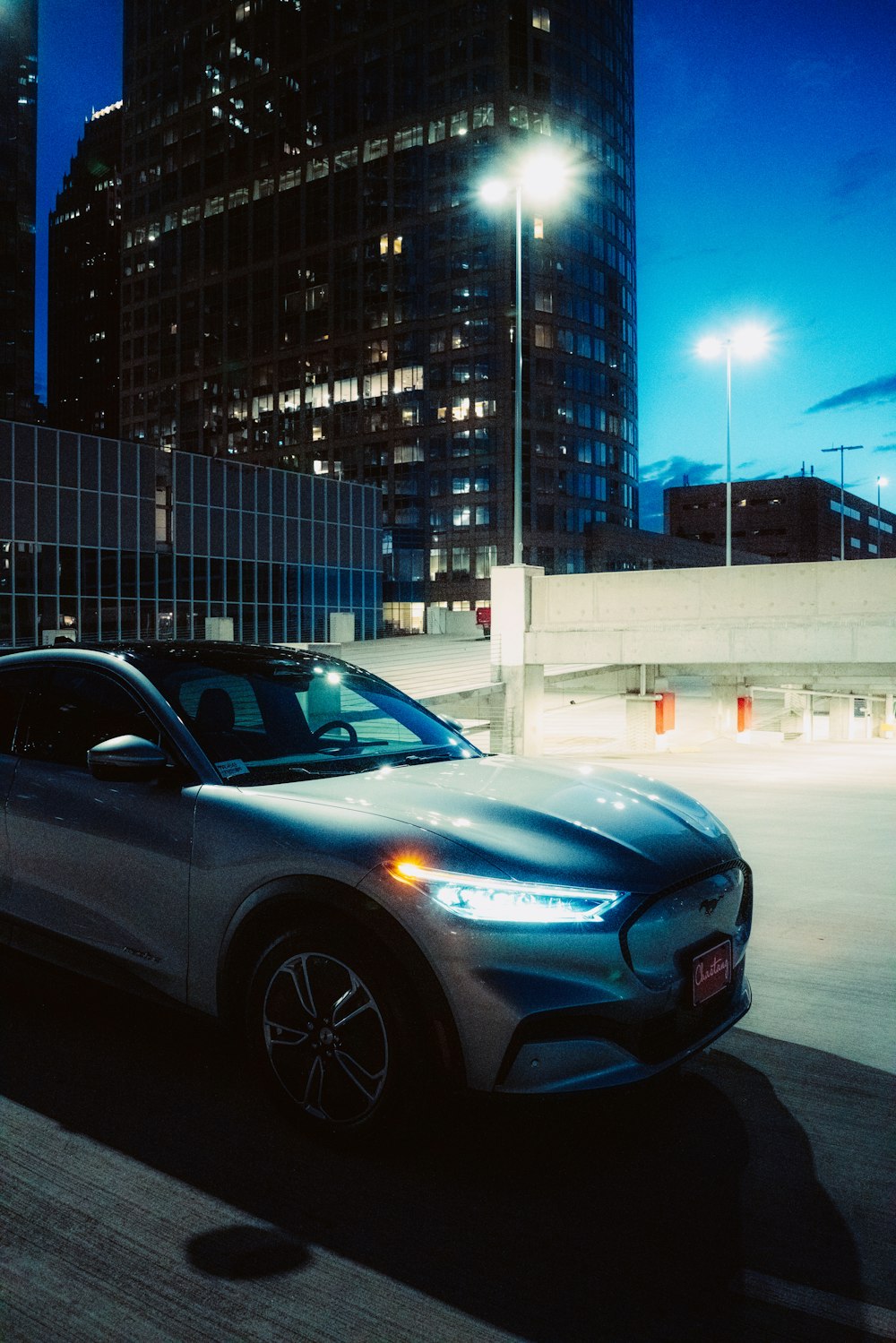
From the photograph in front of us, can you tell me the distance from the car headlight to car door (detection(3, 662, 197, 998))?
1.07 metres

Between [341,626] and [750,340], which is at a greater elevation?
[750,340]

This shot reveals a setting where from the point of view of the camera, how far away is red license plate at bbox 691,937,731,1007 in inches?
120

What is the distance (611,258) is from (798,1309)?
99075 mm

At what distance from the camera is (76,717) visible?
4246 mm

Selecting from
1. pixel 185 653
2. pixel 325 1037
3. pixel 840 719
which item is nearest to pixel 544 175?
pixel 185 653

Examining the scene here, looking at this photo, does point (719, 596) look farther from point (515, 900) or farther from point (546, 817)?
point (515, 900)

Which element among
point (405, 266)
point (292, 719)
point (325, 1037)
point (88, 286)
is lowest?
point (325, 1037)

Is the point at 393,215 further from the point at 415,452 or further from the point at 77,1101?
the point at 77,1101

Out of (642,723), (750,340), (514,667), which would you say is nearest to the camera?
(514,667)

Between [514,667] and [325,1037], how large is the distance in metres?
20.4

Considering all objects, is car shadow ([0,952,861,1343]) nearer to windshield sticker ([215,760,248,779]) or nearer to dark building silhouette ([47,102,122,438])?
windshield sticker ([215,760,248,779])

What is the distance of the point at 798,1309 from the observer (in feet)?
7.77

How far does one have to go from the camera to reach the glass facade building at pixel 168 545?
4112cm

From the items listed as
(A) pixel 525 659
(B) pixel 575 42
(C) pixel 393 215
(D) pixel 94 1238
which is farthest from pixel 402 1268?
(B) pixel 575 42
